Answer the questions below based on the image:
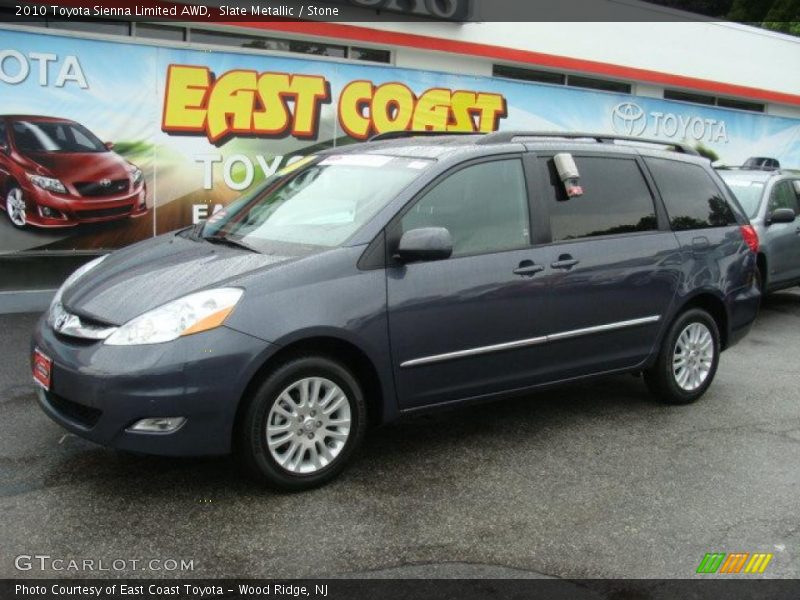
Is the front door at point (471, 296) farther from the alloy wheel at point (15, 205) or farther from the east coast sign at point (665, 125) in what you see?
the east coast sign at point (665, 125)

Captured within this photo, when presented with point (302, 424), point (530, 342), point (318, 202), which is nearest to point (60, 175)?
point (318, 202)

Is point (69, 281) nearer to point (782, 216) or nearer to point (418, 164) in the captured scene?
point (418, 164)

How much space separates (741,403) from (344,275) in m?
3.38

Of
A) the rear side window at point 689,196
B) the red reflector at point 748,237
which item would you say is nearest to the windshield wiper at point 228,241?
the rear side window at point 689,196

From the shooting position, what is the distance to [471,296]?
441 cm

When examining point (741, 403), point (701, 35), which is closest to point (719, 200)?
point (741, 403)

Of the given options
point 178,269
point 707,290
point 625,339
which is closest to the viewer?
point 178,269

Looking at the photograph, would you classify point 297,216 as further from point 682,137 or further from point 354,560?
point 682,137

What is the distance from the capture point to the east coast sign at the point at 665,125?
46.4 ft

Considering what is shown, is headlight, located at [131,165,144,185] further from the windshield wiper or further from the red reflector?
the red reflector

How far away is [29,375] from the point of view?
230 inches

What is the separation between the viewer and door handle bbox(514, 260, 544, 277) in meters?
4.63

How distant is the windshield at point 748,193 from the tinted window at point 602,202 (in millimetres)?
4271

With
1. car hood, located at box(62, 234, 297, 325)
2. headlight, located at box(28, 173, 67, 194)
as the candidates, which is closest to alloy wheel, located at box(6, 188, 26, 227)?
headlight, located at box(28, 173, 67, 194)
